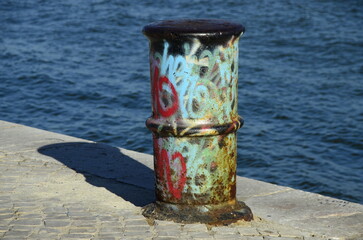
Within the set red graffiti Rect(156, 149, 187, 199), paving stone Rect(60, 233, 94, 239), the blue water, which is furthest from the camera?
the blue water

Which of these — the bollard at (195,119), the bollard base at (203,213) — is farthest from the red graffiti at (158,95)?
the bollard base at (203,213)

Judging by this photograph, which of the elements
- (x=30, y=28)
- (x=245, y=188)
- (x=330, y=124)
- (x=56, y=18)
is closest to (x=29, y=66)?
(x=30, y=28)

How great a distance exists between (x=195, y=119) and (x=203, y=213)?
642mm

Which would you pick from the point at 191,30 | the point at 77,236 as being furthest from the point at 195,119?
the point at 77,236

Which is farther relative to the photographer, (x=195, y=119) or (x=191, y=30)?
(x=195, y=119)

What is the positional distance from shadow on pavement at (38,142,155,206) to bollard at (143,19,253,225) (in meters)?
0.59

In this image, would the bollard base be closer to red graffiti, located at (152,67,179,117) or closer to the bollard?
the bollard

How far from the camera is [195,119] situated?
502 cm

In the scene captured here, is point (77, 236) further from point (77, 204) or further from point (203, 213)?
point (203, 213)

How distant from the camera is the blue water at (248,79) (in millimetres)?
10688

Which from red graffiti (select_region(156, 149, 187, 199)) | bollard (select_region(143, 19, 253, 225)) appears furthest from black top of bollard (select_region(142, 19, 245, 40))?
red graffiti (select_region(156, 149, 187, 199))

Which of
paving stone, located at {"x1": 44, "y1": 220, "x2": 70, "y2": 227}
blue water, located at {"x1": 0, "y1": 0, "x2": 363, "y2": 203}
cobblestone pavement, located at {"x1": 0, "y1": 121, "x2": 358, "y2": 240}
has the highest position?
paving stone, located at {"x1": 44, "y1": 220, "x2": 70, "y2": 227}

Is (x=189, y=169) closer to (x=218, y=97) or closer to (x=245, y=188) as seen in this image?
(x=218, y=97)

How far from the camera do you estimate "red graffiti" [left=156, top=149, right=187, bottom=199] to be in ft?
16.8
